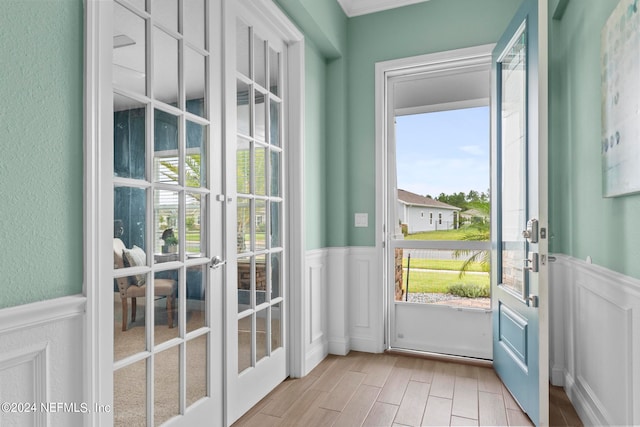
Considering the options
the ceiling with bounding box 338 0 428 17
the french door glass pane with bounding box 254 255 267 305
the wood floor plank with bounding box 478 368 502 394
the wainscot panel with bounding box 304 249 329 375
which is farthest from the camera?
the ceiling with bounding box 338 0 428 17

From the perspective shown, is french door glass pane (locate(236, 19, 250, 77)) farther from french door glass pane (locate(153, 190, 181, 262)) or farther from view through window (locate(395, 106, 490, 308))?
view through window (locate(395, 106, 490, 308))

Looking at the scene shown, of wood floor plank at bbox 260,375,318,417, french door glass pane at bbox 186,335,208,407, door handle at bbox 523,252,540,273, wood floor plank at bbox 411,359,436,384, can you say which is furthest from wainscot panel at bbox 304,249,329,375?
door handle at bbox 523,252,540,273

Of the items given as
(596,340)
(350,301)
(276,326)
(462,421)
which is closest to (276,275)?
(276,326)

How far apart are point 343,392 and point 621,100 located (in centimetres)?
207

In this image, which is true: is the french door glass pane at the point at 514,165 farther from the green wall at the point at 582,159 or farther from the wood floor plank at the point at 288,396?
the wood floor plank at the point at 288,396

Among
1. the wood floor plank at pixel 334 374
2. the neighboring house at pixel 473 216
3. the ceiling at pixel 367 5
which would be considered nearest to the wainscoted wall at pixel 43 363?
the wood floor plank at pixel 334 374

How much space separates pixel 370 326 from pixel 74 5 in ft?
8.99

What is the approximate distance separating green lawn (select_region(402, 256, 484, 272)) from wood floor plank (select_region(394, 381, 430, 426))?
0.92m

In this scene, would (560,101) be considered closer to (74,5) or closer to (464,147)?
(464,147)

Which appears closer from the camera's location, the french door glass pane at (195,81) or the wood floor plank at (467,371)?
the french door glass pane at (195,81)

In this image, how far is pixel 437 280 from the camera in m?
3.10

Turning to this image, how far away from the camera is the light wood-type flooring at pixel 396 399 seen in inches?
81.6

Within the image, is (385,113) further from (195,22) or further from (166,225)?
(166,225)

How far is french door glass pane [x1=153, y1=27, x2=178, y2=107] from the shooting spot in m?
1.62
